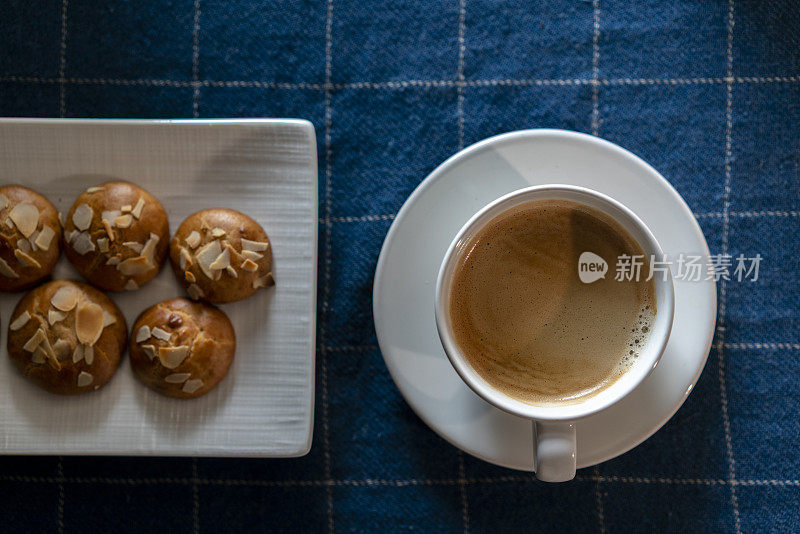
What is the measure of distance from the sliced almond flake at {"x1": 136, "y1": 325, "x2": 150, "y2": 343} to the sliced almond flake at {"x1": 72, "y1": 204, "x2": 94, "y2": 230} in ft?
0.53

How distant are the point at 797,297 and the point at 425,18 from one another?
2.49ft

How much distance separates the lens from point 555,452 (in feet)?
2.61

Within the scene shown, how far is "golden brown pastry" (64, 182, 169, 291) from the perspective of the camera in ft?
3.02

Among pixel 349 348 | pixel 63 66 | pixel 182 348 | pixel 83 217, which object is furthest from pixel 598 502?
pixel 63 66

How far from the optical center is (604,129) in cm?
108

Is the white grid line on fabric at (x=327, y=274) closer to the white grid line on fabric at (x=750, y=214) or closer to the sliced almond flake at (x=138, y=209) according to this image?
the sliced almond flake at (x=138, y=209)

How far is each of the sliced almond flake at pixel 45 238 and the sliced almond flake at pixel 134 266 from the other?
11 cm

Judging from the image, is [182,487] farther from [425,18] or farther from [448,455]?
[425,18]

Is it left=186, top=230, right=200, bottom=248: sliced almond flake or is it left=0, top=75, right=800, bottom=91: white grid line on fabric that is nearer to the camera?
left=186, top=230, right=200, bottom=248: sliced almond flake

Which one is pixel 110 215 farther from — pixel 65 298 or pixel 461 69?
pixel 461 69

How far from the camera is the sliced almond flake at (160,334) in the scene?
3.02 feet

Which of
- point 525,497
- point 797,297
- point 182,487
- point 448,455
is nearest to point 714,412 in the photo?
point 797,297

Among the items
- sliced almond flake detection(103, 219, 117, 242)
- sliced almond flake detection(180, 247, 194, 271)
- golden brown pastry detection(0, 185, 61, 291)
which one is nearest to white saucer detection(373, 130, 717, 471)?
sliced almond flake detection(180, 247, 194, 271)

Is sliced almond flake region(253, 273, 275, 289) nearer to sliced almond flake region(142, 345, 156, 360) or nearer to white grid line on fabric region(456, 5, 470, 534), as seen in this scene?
sliced almond flake region(142, 345, 156, 360)
